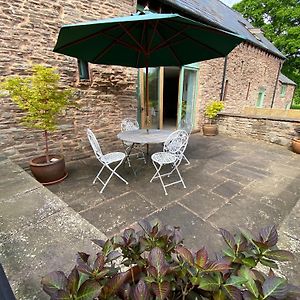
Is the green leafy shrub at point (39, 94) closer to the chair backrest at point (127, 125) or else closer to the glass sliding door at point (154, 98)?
the chair backrest at point (127, 125)

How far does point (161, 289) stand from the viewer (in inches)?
22.6

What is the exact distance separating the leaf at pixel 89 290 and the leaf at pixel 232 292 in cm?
37

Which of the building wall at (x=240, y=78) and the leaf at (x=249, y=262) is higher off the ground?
the building wall at (x=240, y=78)

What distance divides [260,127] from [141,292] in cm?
680

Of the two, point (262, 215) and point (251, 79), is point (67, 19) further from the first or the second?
point (251, 79)

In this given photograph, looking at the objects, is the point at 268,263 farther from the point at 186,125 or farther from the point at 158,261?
the point at 186,125

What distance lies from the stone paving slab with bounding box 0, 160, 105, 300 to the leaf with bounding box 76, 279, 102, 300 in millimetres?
406

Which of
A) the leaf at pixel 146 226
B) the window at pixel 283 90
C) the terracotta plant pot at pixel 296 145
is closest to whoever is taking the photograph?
the leaf at pixel 146 226

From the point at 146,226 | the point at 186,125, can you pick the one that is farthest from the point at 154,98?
the point at 146,226

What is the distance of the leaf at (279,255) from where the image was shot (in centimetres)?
66

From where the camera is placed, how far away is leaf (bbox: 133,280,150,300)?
546 mm

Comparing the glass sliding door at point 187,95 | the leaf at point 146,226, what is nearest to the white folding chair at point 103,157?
the leaf at point 146,226

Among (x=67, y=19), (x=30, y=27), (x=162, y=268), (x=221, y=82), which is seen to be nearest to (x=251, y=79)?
(x=221, y=82)

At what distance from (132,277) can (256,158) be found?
15.5ft
